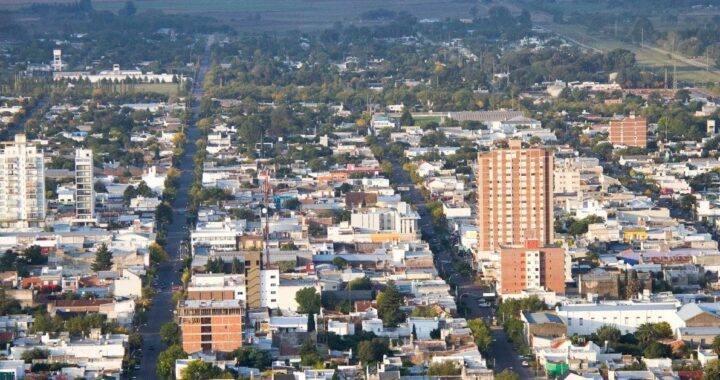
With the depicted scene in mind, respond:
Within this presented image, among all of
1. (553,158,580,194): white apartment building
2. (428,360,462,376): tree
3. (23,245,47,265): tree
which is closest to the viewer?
(428,360,462,376): tree

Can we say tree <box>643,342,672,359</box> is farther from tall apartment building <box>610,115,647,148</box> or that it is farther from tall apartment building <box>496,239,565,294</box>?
tall apartment building <box>610,115,647,148</box>

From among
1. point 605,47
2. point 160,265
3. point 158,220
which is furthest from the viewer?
point 605,47

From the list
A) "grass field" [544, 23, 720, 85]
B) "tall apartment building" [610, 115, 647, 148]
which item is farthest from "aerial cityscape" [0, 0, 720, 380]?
"grass field" [544, 23, 720, 85]

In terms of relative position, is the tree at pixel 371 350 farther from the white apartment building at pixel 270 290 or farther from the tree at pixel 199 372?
the white apartment building at pixel 270 290

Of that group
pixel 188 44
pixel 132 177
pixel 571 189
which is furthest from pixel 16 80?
pixel 571 189

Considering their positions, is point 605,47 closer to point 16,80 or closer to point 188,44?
point 188,44

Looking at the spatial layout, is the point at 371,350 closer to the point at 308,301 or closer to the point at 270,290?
the point at 308,301

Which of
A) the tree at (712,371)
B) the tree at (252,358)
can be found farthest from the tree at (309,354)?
the tree at (712,371)
